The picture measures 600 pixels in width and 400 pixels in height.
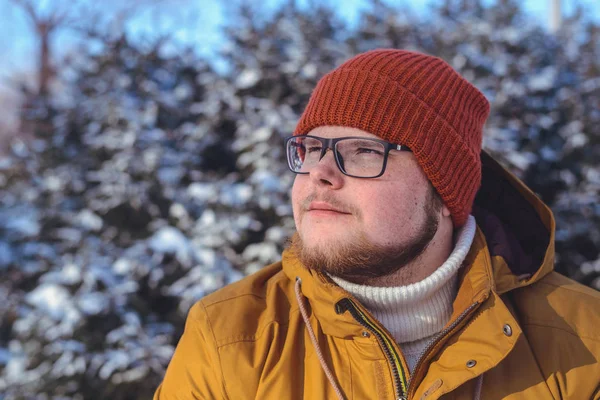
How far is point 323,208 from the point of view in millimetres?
1878

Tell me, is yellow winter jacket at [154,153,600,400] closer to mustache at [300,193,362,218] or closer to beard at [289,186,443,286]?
beard at [289,186,443,286]

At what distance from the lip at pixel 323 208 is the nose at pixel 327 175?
6 centimetres

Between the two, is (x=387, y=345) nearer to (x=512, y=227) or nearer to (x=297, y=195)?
(x=297, y=195)

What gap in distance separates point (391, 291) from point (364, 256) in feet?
A: 0.49

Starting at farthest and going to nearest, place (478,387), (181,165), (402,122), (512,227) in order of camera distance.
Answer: (181,165) → (512,227) → (402,122) → (478,387)

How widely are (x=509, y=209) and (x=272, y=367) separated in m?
1.20

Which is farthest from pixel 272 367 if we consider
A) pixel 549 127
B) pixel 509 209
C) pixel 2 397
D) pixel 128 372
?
pixel 549 127

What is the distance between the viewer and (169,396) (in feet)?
6.20

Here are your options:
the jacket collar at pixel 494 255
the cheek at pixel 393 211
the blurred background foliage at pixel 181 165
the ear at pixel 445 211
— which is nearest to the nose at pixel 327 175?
the cheek at pixel 393 211

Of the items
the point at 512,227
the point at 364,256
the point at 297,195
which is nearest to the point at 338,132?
the point at 297,195

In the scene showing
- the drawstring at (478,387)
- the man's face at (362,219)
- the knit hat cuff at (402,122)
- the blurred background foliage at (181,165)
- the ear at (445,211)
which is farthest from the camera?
the blurred background foliage at (181,165)

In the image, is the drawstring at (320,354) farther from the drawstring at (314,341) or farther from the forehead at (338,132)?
the forehead at (338,132)

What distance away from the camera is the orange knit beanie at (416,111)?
1953 mm

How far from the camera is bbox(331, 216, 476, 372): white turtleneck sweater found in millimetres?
1855
